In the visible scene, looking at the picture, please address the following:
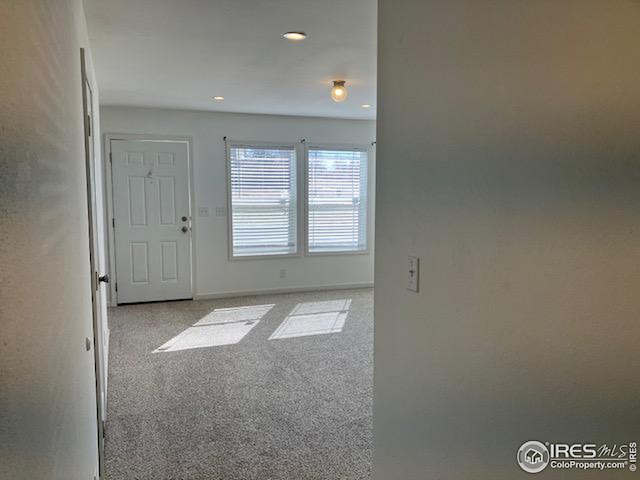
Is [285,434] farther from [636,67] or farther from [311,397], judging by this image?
[636,67]

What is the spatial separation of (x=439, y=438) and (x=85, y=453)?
117cm

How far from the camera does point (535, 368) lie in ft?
3.50

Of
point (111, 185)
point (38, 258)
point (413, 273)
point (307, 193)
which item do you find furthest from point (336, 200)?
point (38, 258)

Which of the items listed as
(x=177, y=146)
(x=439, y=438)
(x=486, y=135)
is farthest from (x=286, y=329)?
(x=486, y=135)

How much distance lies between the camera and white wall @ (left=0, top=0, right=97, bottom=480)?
659mm

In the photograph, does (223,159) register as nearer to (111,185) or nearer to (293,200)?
(293,200)

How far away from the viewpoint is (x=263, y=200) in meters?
6.34

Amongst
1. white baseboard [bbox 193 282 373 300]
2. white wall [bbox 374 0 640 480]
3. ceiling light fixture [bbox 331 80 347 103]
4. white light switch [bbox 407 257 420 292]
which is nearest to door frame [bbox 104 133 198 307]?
white baseboard [bbox 193 282 373 300]

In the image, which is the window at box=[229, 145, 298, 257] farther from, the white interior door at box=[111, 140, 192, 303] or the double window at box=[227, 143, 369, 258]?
the white interior door at box=[111, 140, 192, 303]

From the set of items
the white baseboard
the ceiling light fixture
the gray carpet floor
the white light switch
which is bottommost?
the gray carpet floor

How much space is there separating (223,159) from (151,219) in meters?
1.21

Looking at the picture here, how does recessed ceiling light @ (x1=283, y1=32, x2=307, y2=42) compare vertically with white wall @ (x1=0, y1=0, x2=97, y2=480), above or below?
above

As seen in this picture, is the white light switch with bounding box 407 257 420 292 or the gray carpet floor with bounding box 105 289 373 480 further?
the gray carpet floor with bounding box 105 289 373 480

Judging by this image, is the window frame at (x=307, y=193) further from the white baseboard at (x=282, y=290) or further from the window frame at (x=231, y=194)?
the white baseboard at (x=282, y=290)
